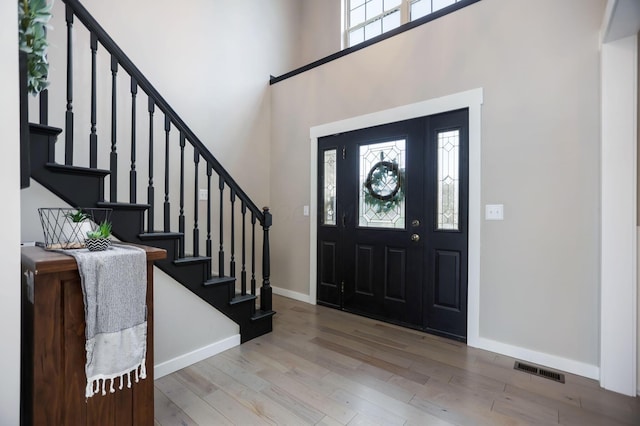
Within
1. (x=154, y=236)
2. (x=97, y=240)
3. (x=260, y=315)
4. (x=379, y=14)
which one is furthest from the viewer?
(x=379, y=14)

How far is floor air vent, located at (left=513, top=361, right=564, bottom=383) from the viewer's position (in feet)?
6.77

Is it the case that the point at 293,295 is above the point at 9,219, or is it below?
below

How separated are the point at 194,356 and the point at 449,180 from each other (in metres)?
2.62

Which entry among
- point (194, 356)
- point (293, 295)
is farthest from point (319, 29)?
point (194, 356)

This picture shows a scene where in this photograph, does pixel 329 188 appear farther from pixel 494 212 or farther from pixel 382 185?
pixel 494 212

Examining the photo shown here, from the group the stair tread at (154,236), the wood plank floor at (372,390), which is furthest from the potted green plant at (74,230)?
the wood plank floor at (372,390)

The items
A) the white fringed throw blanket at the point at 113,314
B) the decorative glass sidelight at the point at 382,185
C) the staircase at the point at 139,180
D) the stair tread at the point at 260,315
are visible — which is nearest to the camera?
the white fringed throw blanket at the point at 113,314

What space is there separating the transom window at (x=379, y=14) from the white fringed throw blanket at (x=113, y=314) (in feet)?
13.6

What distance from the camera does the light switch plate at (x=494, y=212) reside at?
2.45 m

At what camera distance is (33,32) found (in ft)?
3.95

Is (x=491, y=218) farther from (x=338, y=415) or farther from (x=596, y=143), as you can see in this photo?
(x=338, y=415)

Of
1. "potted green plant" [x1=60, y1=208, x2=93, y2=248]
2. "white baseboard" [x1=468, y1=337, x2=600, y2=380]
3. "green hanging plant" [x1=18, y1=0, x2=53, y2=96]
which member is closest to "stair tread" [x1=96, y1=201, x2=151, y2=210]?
"potted green plant" [x1=60, y1=208, x2=93, y2=248]

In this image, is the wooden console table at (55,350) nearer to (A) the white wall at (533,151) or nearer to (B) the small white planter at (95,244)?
(B) the small white planter at (95,244)

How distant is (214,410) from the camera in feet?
5.64
